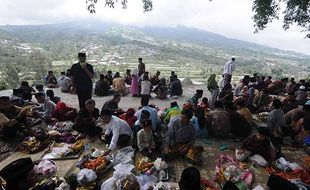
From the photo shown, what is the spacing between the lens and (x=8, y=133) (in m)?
6.89

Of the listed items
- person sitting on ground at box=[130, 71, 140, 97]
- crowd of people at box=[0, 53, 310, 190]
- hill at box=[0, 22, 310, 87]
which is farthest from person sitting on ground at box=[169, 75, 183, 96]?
hill at box=[0, 22, 310, 87]

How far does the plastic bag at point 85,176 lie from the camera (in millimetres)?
4914

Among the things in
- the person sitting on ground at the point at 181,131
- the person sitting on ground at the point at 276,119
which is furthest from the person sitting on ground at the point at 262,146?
the person sitting on ground at the point at 276,119

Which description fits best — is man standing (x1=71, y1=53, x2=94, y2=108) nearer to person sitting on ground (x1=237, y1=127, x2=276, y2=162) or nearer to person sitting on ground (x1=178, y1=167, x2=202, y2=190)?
person sitting on ground (x1=237, y1=127, x2=276, y2=162)

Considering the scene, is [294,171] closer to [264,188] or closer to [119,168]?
[264,188]

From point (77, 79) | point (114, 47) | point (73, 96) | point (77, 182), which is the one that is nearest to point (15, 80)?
point (73, 96)

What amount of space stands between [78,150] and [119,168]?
1.68 metres

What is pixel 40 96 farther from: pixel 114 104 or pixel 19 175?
pixel 19 175

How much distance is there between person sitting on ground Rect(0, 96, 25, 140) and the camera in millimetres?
6717

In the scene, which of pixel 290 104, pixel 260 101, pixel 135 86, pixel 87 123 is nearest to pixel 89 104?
pixel 87 123

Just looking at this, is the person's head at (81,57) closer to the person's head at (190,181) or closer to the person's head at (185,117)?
the person's head at (185,117)

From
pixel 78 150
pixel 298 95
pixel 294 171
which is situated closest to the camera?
pixel 294 171

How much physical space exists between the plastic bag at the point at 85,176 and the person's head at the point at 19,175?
5.75ft

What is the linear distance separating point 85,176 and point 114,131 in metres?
1.46
